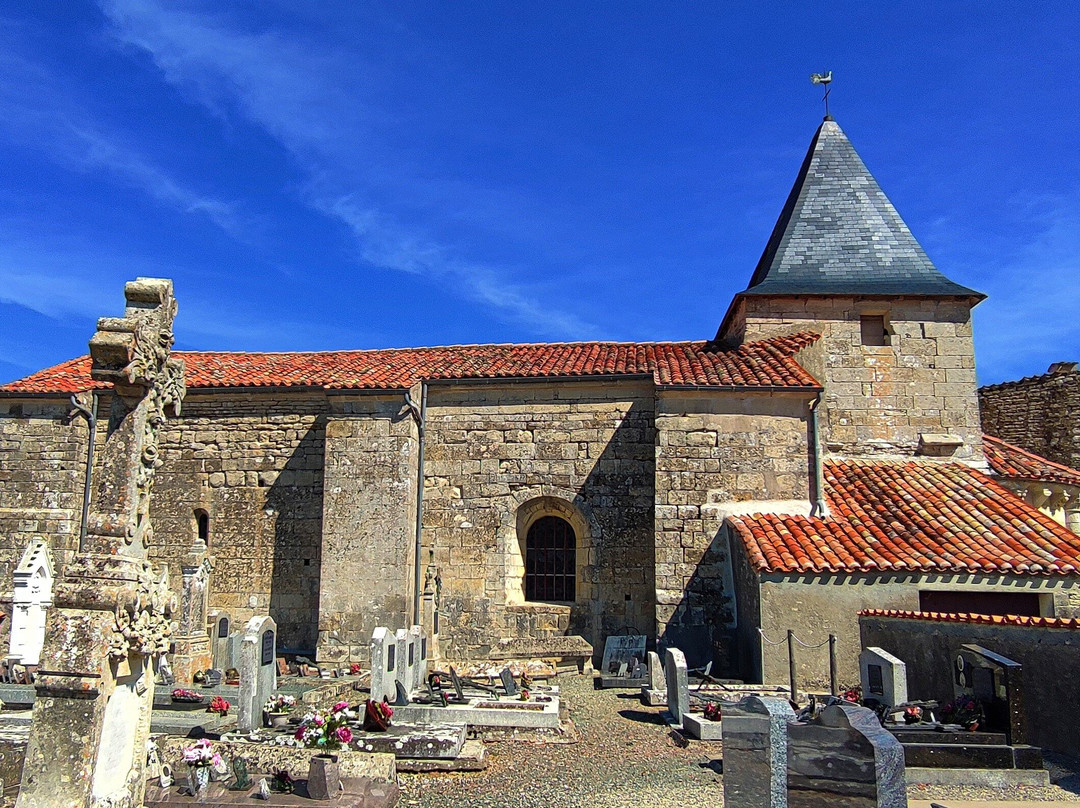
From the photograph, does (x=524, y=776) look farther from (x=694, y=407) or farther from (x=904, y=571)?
(x=694, y=407)

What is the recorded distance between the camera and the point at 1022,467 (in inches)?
596

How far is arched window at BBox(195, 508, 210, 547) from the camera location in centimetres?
1470

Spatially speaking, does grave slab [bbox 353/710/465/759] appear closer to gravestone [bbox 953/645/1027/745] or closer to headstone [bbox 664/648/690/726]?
headstone [bbox 664/648/690/726]

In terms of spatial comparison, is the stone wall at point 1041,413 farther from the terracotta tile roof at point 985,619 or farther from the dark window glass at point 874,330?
the terracotta tile roof at point 985,619

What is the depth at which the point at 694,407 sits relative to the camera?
13453mm

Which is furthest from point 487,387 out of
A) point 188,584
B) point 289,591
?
point 188,584

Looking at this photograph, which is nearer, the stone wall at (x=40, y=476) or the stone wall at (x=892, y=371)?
the stone wall at (x=40, y=476)

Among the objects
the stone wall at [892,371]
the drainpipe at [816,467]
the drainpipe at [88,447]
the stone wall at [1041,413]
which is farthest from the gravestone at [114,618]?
the stone wall at [1041,413]

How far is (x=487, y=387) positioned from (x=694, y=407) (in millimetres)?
3689

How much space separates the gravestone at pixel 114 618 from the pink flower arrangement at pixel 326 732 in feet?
6.84

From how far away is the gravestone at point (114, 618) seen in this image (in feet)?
16.4

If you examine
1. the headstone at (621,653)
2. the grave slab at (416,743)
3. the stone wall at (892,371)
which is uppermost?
the stone wall at (892,371)

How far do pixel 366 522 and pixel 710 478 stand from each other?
570cm

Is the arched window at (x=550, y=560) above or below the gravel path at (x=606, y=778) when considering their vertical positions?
above
